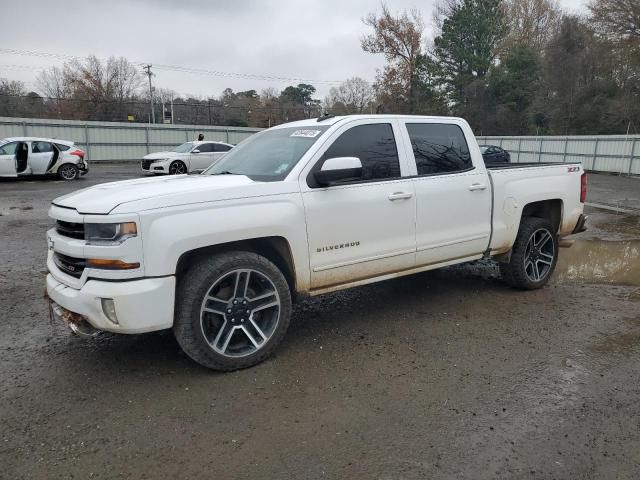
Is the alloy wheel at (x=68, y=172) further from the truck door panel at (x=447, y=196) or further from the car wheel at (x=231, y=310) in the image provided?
the car wheel at (x=231, y=310)

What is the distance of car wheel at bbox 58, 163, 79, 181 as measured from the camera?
688 inches

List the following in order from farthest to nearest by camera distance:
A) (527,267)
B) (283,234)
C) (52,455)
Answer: (527,267) < (283,234) < (52,455)

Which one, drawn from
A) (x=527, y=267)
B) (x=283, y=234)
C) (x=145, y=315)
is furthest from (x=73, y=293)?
(x=527, y=267)

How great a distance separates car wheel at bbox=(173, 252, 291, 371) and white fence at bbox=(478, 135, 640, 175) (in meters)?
27.4

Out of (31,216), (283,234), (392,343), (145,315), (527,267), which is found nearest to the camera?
(145,315)

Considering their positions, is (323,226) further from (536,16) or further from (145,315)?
(536,16)

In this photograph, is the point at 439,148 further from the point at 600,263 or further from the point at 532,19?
the point at 532,19

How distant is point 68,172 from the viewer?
17656 mm

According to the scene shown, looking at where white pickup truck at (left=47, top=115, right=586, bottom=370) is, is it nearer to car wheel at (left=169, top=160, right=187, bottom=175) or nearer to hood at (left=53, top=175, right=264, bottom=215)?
hood at (left=53, top=175, right=264, bottom=215)

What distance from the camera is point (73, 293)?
10.9 feet

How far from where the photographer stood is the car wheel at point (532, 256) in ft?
17.8

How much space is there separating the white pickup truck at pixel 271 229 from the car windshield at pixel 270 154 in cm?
2

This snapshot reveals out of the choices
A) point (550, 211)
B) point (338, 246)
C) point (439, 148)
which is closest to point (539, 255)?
point (550, 211)

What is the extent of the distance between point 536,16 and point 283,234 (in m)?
57.4
